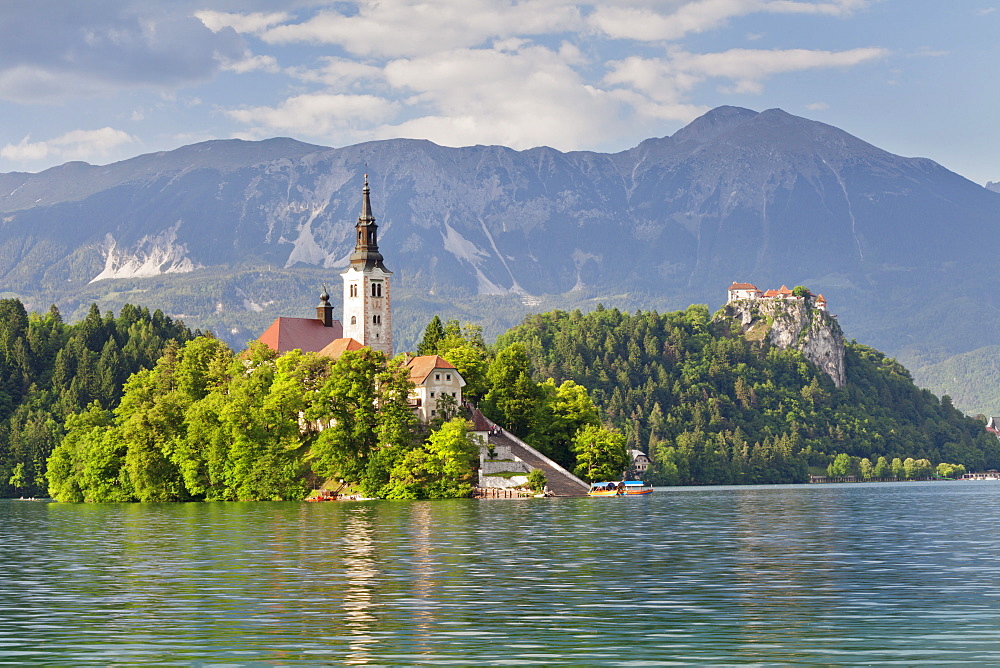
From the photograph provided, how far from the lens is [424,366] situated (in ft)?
520

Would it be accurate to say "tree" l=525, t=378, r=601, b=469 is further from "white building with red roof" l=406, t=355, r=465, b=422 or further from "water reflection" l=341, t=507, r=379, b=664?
"water reflection" l=341, t=507, r=379, b=664

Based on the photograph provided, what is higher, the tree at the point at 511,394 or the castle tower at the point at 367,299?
the castle tower at the point at 367,299

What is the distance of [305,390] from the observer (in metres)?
149

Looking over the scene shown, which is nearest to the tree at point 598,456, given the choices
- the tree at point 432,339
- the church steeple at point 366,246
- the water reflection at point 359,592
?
the tree at point 432,339

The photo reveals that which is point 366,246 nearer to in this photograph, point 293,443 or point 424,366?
point 424,366

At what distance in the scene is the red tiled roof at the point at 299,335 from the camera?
610 ft

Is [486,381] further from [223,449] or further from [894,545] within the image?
[894,545]

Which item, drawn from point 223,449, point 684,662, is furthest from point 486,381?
point 684,662

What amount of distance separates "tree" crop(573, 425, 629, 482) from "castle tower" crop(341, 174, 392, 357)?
129 ft

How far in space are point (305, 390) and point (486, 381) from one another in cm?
2769

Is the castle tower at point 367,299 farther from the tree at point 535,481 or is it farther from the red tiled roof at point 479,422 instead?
the tree at point 535,481

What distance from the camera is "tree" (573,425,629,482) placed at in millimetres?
160500

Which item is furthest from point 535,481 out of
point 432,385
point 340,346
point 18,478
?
point 18,478

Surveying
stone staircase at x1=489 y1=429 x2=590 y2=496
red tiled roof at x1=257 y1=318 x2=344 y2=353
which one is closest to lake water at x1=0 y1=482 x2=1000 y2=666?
stone staircase at x1=489 y1=429 x2=590 y2=496
